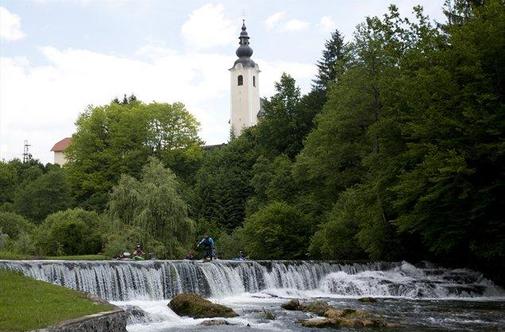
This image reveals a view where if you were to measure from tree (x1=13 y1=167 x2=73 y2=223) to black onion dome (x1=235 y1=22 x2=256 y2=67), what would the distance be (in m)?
46.3

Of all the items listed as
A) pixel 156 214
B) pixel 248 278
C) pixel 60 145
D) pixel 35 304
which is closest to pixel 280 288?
pixel 248 278

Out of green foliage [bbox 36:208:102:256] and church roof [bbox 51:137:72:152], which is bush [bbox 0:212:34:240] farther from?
church roof [bbox 51:137:72:152]

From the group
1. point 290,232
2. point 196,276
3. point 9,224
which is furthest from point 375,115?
point 9,224

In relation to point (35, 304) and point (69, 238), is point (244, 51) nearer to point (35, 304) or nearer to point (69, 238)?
point (69, 238)

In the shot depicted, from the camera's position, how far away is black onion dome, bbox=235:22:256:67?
103 m

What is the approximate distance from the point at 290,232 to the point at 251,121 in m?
62.5

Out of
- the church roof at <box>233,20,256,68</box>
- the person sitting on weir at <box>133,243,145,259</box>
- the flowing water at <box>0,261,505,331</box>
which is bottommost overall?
the flowing water at <box>0,261,505,331</box>

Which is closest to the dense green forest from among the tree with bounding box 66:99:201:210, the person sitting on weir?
the person sitting on weir

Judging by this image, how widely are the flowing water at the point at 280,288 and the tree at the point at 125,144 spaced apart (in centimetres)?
3949

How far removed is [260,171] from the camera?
5403 centimetres

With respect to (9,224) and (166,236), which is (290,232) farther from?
(9,224)

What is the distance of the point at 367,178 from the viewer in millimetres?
35906

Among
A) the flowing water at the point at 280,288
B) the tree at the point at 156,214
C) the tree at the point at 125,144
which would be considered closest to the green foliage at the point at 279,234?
the tree at the point at 156,214

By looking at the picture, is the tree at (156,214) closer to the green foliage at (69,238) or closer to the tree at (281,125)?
the green foliage at (69,238)
